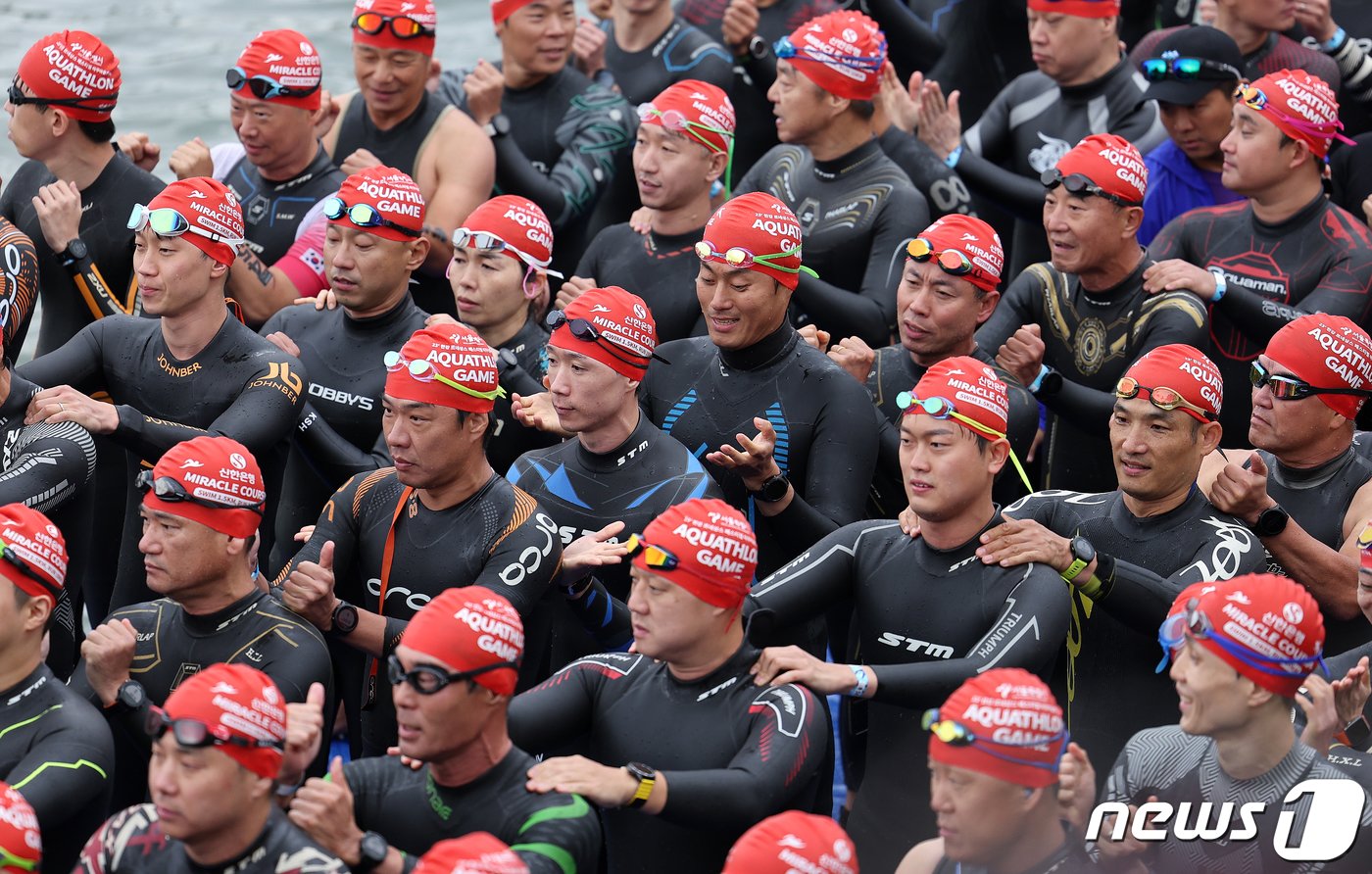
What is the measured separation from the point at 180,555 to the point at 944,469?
297cm

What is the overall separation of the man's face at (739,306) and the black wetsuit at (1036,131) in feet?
9.10

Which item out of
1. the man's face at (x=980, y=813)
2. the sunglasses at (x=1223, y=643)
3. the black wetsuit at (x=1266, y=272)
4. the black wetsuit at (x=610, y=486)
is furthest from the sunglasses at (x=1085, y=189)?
the man's face at (x=980, y=813)

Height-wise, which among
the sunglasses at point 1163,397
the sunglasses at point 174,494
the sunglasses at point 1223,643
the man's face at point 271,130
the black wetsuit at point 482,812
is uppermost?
the sunglasses at point 1223,643

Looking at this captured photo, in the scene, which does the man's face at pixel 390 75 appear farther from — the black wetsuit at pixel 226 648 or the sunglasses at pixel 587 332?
the black wetsuit at pixel 226 648

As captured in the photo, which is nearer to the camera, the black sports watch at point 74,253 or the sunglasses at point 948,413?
the sunglasses at point 948,413

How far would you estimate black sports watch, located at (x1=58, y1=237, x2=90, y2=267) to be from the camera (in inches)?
387

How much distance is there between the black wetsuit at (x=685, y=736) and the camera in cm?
646

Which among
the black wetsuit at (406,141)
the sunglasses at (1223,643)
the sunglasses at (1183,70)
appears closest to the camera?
the sunglasses at (1223,643)

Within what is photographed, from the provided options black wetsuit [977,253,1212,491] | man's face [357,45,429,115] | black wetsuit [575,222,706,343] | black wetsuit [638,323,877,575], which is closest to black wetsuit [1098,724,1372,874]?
black wetsuit [638,323,877,575]

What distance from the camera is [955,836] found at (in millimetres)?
5977

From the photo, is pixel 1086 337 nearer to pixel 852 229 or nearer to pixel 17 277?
pixel 852 229

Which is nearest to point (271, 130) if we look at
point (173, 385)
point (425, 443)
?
point (173, 385)

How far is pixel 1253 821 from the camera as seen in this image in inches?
248

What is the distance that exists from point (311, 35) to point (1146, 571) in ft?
55.7
